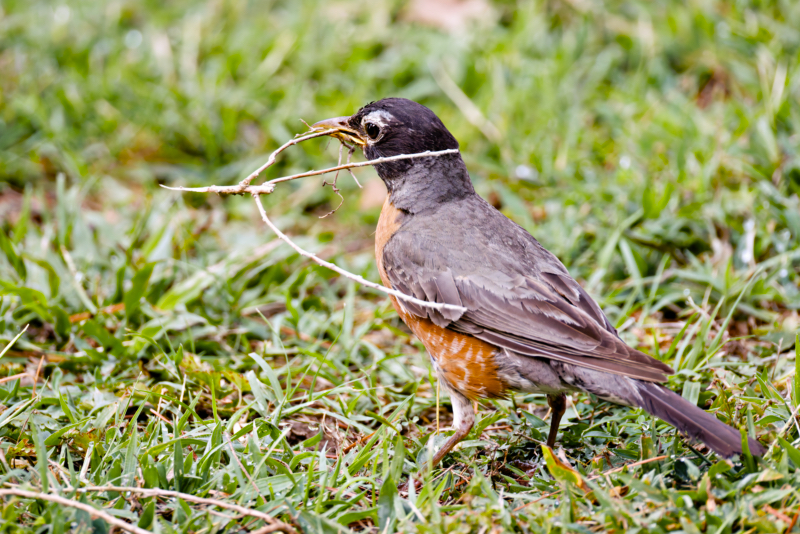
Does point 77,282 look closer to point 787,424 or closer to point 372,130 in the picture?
point 372,130

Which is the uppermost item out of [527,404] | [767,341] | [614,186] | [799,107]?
[799,107]

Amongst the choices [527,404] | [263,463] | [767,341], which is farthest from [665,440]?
[263,463]

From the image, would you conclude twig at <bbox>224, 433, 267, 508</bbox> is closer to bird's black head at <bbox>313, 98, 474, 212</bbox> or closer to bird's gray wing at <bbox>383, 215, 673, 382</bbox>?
bird's gray wing at <bbox>383, 215, 673, 382</bbox>

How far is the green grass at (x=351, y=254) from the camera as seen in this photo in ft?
10.6

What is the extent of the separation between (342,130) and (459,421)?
2040 millimetres

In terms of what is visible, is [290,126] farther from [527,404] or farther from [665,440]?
[665,440]

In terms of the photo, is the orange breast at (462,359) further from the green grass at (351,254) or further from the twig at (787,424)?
the twig at (787,424)

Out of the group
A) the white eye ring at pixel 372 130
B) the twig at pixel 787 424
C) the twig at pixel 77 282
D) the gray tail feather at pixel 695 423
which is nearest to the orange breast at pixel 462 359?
the gray tail feather at pixel 695 423

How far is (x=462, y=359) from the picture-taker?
3893 mm

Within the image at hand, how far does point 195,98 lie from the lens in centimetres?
711

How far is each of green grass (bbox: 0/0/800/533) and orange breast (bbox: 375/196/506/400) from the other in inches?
12.1

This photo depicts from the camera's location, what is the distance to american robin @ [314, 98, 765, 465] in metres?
3.43

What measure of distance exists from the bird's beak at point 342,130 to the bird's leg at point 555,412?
1.99 m

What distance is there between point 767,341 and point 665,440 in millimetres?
1364
